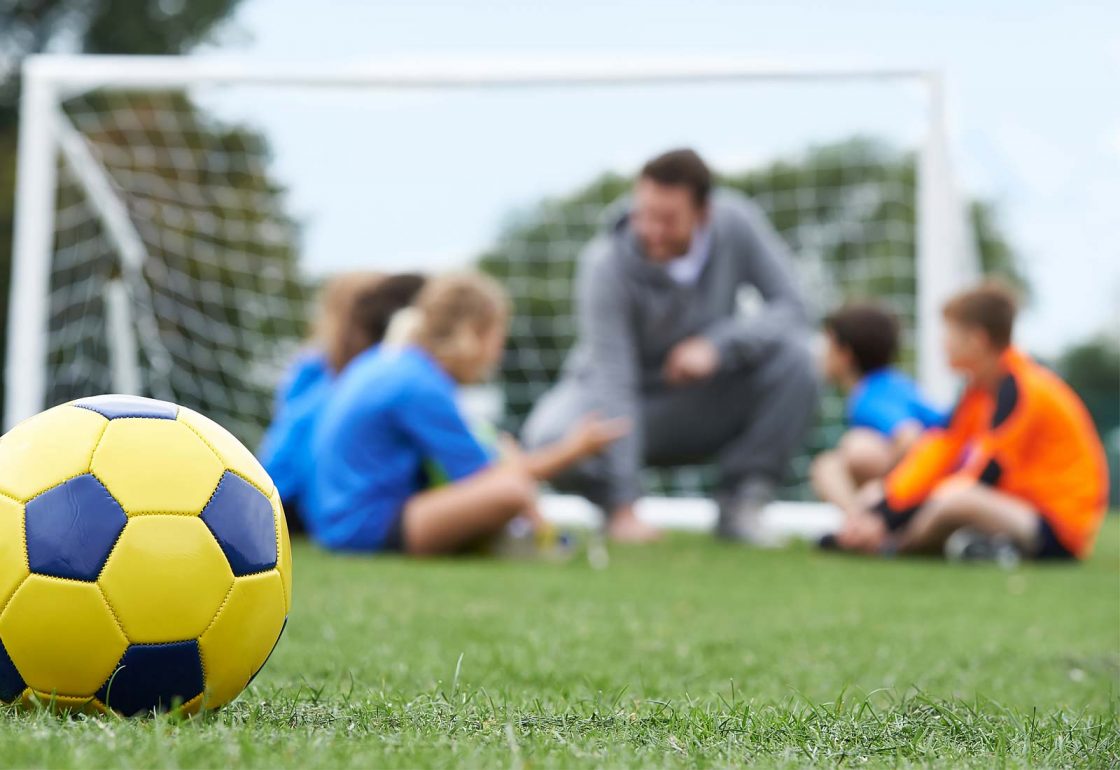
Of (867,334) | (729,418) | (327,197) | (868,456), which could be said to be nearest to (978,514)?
(868,456)

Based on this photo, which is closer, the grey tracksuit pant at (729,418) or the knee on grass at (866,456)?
the grey tracksuit pant at (729,418)

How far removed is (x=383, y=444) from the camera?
432cm

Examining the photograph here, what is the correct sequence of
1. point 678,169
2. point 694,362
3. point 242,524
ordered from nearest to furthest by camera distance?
point 242,524 → point 694,362 → point 678,169

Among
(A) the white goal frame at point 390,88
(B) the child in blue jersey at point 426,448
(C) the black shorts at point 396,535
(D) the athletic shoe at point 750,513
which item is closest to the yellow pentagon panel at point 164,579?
(B) the child in blue jersey at point 426,448

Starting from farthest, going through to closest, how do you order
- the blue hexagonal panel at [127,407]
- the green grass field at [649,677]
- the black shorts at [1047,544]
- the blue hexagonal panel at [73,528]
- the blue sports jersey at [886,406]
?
the blue sports jersey at [886,406], the black shorts at [1047,544], the blue hexagonal panel at [127,407], the blue hexagonal panel at [73,528], the green grass field at [649,677]

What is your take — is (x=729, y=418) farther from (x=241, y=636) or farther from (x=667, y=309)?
(x=241, y=636)

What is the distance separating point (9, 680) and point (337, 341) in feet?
13.2

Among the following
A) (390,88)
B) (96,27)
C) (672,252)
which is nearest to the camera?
(672,252)

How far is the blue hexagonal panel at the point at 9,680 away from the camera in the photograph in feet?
4.40

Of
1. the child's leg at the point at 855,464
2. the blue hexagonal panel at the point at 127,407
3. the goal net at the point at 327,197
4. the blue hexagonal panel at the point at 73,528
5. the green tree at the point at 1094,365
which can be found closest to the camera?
the blue hexagonal panel at the point at 73,528

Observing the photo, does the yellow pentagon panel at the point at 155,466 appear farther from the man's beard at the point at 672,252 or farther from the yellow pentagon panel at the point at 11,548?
the man's beard at the point at 672,252

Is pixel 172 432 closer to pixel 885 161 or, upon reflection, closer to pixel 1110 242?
pixel 1110 242

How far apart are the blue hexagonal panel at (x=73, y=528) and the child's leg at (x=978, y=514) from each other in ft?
13.0

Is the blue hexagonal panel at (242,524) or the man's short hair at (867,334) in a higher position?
the blue hexagonal panel at (242,524)
